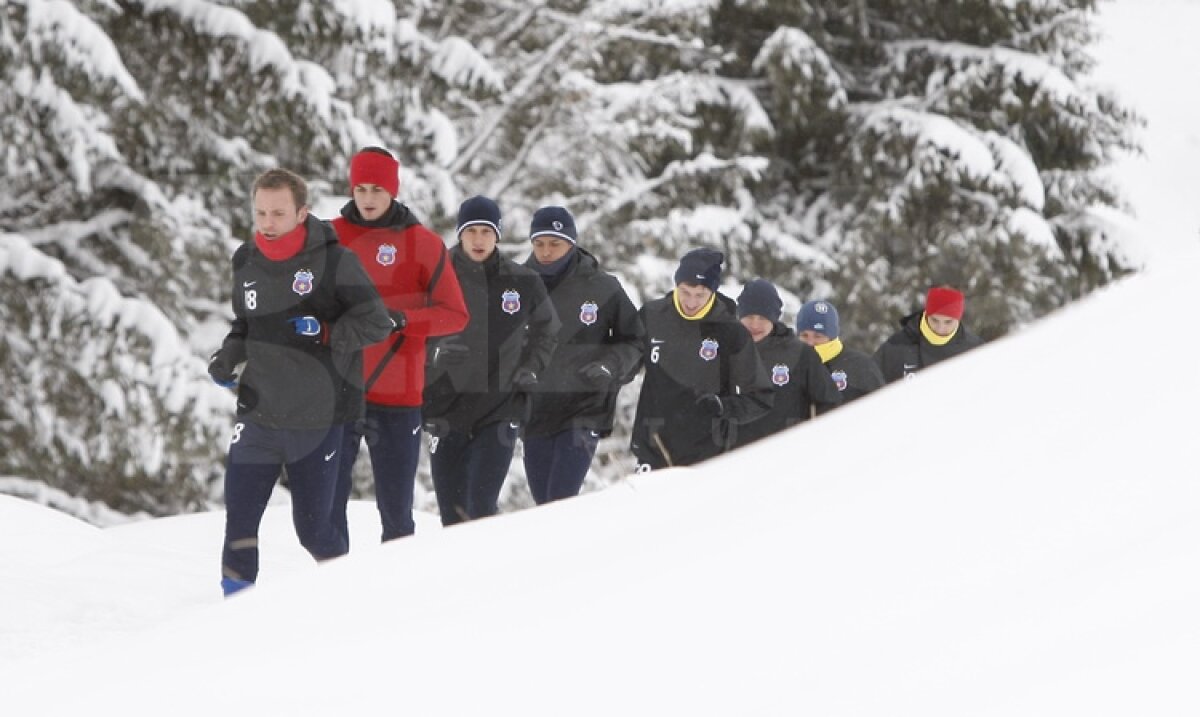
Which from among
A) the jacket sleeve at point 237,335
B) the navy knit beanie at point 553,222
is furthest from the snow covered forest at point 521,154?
the jacket sleeve at point 237,335

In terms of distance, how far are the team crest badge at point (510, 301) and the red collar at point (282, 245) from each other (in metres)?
1.62

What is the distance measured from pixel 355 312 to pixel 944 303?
193 inches

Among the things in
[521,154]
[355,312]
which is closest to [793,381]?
[355,312]

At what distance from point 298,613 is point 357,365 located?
298 cm

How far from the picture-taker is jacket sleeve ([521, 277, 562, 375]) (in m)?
6.88

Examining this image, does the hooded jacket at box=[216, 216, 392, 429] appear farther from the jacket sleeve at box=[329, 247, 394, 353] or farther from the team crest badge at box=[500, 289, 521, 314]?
the team crest badge at box=[500, 289, 521, 314]

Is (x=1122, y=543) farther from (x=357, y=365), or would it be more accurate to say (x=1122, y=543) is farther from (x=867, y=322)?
(x=867, y=322)

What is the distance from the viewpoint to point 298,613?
264 centimetres

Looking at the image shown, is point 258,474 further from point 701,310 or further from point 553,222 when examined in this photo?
point 701,310

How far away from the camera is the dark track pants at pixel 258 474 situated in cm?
530

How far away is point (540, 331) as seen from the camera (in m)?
6.92

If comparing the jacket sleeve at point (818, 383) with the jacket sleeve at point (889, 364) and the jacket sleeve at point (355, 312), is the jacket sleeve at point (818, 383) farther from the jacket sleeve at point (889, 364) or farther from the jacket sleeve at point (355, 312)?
the jacket sleeve at point (355, 312)

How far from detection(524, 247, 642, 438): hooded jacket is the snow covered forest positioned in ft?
14.6

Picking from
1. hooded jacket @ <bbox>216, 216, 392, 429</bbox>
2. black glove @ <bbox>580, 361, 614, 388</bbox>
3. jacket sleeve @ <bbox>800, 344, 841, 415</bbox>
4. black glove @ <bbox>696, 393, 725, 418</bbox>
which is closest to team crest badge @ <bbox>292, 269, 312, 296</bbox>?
hooded jacket @ <bbox>216, 216, 392, 429</bbox>
